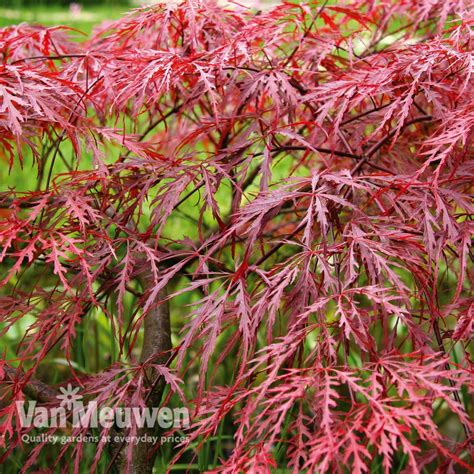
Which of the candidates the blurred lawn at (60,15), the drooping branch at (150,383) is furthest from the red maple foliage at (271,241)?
the blurred lawn at (60,15)

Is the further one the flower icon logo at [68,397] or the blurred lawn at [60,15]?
the blurred lawn at [60,15]

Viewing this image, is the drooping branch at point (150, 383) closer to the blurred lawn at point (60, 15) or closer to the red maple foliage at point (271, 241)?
the red maple foliage at point (271, 241)

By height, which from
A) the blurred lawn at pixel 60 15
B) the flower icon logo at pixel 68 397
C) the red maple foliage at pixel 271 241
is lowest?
the blurred lawn at pixel 60 15

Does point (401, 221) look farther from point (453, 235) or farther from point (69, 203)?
point (69, 203)

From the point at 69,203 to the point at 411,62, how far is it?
0.59 m

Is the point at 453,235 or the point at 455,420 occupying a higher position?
the point at 453,235

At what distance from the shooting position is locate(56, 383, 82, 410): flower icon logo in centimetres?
134

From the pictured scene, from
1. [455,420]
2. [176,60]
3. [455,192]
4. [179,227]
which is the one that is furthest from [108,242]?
[179,227]

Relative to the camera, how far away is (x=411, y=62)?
1.16 m

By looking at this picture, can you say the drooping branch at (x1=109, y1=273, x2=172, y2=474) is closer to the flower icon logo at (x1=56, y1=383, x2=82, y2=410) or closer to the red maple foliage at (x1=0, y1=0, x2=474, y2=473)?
the red maple foliage at (x1=0, y1=0, x2=474, y2=473)

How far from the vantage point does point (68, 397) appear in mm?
1355

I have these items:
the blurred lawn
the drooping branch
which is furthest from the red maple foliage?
the blurred lawn

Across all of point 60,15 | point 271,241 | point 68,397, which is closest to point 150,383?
point 68,397

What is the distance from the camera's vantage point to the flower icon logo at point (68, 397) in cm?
134
